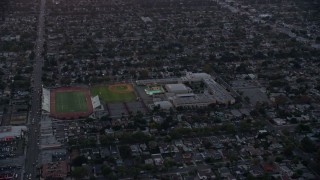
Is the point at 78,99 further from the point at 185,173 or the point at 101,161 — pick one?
the point at 185,173

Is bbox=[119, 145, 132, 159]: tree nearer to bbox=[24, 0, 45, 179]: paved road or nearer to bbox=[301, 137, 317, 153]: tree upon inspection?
bbox=[24, 0, 45, 179]: paved road

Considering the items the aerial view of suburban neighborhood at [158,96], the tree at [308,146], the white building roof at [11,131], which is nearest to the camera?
the aerial view of suburban neighborhood at [158,96]

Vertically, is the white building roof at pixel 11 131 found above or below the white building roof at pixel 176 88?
below

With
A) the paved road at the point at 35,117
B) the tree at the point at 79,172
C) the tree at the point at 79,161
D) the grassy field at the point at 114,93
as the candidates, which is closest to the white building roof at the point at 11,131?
the paved road at the point at 35,117

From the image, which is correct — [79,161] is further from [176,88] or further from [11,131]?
[176,88]

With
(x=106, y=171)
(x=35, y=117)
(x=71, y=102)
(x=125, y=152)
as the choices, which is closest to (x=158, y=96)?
(x=71, y=102)

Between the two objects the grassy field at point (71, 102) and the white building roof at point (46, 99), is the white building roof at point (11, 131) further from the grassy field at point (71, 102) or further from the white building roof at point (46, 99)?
the grassy field at point (71, 102)

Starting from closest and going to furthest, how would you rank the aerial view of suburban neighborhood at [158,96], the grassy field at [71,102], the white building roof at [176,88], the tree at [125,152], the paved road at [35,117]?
the paved road at [35,117]
the aerial view of suburban neighborhood at [158,96]
the tree at [125,152]
the grassy field at [71,102]
the white building roof at [176,88]
